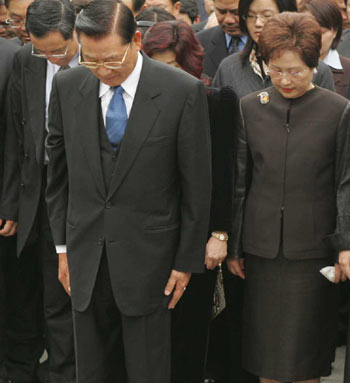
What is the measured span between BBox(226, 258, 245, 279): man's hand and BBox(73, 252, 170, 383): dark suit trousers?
0.55 meters

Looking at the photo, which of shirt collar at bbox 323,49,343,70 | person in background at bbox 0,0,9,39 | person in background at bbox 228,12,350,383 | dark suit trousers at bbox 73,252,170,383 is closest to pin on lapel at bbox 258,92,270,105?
person in background at bbox 228,12,350,383

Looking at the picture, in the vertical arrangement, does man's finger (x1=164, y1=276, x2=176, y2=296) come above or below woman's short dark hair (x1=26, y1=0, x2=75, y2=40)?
below

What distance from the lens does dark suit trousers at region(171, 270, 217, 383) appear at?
4211 millimetres

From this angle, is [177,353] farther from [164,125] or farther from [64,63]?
[64,63]

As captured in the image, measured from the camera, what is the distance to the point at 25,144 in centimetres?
473

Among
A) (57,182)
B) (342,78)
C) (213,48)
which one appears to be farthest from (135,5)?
(57,182)

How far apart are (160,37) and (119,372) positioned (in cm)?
161

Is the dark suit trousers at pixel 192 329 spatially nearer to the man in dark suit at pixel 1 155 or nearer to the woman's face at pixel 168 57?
the woman's face at pixel 168 57

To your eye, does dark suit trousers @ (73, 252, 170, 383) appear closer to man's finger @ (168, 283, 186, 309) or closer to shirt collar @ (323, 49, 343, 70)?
man's finger @ (168, 283, 186, 309)

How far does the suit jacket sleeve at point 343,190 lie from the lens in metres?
3.88

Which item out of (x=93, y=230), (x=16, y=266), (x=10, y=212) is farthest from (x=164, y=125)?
(x=16, y=266)

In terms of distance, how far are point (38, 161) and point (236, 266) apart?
3.99 ft

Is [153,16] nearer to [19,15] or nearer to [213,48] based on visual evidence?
[213,48]

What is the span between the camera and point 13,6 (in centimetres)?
558
